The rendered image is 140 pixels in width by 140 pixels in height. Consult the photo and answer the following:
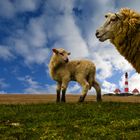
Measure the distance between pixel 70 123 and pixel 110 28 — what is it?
148 inches

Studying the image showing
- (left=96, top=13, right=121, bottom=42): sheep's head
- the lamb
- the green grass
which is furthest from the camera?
the lamb

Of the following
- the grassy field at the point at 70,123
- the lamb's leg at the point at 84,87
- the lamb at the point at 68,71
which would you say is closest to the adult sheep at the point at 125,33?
the grassy field at the point at 70,123

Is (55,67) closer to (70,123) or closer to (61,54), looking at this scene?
(61,54)

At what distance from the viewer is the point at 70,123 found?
514 inches

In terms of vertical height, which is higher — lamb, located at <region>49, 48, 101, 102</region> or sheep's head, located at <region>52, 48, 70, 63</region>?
sheep's head, located at <region>52, 48, 70, 63</region>

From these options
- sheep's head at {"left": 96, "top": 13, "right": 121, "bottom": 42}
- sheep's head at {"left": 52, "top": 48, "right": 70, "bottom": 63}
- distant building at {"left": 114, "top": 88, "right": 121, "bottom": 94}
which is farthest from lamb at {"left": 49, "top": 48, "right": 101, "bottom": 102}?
distant building at {"left": 114, "top": 88, "right": 121, "bottom": 94}

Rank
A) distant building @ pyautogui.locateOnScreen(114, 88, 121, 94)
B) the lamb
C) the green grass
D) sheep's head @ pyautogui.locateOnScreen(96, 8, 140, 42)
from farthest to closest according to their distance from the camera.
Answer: distant building @ pyautogui.locateOnScreen(114, 88, 121, 94)
the lamb
sheep's head @ pyautogui.locateOnScreen(96, 8, 140, 42)
the green grass

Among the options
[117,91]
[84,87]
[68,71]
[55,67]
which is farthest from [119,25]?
[117,91]

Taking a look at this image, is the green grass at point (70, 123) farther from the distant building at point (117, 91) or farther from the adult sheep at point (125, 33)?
the distant building at point (117, 91)

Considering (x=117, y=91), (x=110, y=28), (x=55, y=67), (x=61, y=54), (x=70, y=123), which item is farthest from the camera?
(x=117, y=91)

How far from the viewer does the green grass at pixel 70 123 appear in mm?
11375

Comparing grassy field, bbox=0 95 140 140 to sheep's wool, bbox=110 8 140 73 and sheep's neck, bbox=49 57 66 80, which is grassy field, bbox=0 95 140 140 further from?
sheep's neck, bbox=49 57 66 80

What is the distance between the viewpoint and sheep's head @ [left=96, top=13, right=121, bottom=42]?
15.2m

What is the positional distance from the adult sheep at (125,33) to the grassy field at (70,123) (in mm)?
1795
